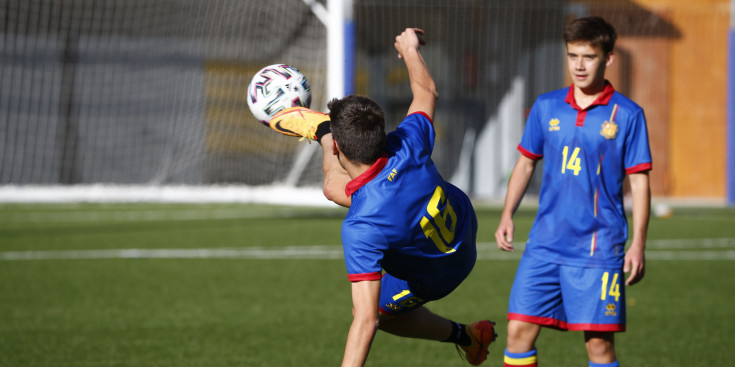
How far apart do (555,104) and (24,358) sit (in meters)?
3.13

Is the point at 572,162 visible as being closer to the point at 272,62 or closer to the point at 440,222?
the point at 440,222

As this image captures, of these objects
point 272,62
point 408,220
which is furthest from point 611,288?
point 272,62

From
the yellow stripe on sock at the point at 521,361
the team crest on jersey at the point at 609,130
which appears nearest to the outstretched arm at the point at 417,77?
the team crest on jersey at the point at 609,130

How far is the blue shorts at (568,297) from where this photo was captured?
352 centimetres

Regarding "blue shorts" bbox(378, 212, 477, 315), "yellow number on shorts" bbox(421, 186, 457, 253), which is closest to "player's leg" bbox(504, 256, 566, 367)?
"blue shorts" bbox(378, 212, 477, 315)

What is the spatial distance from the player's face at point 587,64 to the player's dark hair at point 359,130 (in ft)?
3.49

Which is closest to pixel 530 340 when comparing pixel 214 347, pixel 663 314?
pixel 214 347

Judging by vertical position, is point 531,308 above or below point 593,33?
below

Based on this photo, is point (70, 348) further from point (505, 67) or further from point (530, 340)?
point (505, 67)

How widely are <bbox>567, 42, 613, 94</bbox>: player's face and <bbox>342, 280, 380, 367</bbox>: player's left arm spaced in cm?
137

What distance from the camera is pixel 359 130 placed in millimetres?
2957

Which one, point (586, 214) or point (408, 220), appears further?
point (586, 214)

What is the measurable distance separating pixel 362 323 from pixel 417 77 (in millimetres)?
1231

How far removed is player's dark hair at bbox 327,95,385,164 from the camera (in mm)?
2951
